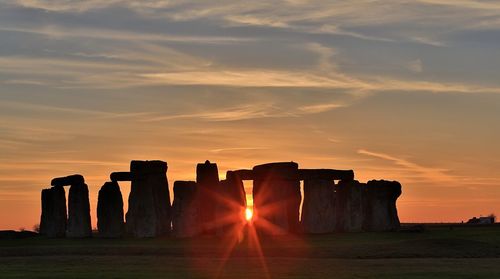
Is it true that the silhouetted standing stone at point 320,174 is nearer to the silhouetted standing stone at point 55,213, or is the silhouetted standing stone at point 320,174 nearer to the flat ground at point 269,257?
the flat ground at point 269,257

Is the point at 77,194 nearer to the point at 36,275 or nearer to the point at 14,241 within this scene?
the point at 14,241

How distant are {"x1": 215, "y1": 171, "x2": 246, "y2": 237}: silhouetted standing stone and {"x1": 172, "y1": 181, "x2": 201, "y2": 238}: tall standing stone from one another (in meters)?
1.36

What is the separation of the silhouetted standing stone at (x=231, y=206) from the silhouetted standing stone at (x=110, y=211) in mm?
5441

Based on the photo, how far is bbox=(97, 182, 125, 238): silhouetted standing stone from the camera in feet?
201

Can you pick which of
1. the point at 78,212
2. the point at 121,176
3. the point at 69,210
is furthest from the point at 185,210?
the point at 69,210

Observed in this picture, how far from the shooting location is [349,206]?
204 ft

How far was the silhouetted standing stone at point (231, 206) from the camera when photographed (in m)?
60.3

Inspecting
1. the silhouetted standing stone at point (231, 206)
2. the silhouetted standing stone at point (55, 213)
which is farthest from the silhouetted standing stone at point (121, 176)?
the silhouetted standing stone at point (231, 206)

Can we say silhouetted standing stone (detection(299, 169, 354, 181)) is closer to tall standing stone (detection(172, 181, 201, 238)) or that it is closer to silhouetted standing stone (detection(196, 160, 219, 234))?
silhouetted standing stone (detection(196, 160, 219, 234))

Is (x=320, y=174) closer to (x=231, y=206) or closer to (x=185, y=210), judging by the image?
(x=231, y=206)

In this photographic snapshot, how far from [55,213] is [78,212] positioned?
233cm

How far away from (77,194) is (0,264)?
18.7 meters

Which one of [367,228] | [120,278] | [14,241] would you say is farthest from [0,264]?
[367,228]

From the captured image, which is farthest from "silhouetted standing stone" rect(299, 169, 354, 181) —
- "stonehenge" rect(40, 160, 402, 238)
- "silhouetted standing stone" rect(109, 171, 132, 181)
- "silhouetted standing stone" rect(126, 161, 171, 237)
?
"silhouetted standing stone" rect(109, 171, 132, 181)
